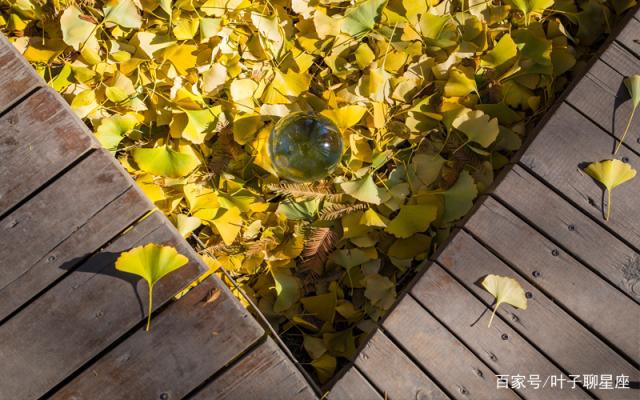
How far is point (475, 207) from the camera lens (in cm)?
133

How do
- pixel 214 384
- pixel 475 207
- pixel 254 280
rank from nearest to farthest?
pixel 214 384, pixel 475 207, pixel 254 280

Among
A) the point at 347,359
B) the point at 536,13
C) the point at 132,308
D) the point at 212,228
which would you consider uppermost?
the point at 536,13

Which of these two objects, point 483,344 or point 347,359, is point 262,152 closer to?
point 347,359

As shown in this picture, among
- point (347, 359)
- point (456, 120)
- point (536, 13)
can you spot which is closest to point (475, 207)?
point (456, 120)

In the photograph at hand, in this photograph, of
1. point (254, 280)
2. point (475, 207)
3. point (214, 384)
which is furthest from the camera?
point (254, 280)

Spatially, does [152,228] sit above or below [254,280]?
above

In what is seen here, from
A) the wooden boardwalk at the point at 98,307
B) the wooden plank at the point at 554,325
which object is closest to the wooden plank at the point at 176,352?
the wooden boardwalk at the point at 98,307

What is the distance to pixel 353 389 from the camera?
3.97 feet

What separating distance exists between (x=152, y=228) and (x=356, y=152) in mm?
479

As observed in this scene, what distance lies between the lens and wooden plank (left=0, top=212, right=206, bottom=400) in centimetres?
117

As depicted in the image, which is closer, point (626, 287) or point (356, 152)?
point (626, 287)

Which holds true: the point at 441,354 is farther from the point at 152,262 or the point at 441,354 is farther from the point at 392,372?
the point at 152,262

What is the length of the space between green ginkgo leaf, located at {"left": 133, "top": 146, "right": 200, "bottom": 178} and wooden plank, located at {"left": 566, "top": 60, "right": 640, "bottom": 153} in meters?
0.83

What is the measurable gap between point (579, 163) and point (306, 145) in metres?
0.56
